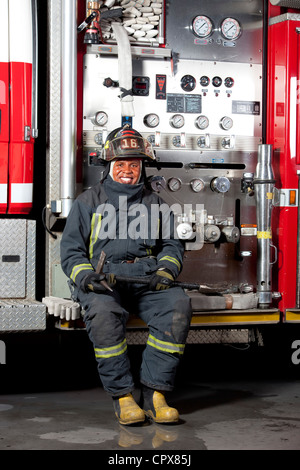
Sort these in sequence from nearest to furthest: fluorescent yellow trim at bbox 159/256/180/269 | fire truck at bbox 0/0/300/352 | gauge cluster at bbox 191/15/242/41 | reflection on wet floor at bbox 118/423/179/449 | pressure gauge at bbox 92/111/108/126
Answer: reflection on wet floor at bbox 118/423/179/449 < fluorescent yellow trim at bbox 159/256/180/269 < fire truck at bbox 0/0/300/352 < pressure gauge at bbox 92/111/108/126 < gauge cluster at bbox 191/15/242/41

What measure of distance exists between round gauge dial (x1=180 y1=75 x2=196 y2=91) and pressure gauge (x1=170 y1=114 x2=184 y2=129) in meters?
0.24

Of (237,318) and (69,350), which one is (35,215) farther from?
(237,318)

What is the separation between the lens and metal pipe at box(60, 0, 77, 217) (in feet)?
16.9

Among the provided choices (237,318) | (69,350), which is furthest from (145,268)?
(69,350)

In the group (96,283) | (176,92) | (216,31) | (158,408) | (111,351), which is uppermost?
(216,31)

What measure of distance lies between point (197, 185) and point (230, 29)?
135cm

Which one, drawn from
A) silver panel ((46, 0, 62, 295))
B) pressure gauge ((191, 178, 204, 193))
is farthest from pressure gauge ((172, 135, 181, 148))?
silver panel ((46, 0, 62, 295))

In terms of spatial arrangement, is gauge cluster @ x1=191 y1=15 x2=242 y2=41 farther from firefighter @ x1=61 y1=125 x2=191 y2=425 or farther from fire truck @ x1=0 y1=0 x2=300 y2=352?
firefighter @ x1=61 y1=125 x2=191 y2=425

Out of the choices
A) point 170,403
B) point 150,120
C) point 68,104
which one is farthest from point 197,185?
point 170,403

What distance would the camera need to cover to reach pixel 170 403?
189 inches

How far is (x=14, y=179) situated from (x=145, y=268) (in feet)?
3.98

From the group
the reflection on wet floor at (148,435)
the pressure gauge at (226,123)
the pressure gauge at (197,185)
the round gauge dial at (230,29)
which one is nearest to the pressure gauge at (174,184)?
the pressure gauge at (197,185)

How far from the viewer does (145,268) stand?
187 inches

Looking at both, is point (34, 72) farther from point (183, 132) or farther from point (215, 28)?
point (215, 28)
